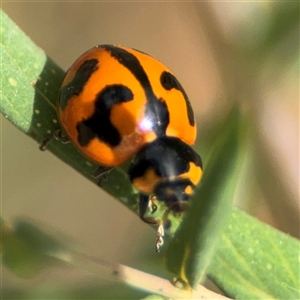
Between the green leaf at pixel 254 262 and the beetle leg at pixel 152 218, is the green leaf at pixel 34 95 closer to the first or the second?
the beetle leg at pixel 152 218

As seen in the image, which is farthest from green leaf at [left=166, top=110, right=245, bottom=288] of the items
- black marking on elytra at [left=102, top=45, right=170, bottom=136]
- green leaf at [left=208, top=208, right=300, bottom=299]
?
black marking on elytra at [left=102, top=45, right=170, bottom=136]

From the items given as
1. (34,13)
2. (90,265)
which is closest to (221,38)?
(34,13)

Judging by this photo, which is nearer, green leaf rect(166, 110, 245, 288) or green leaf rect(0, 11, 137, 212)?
green leaf rect(166, 110, 245, 288)

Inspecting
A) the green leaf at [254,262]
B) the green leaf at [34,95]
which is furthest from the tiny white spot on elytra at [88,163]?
the green leaf at [254,262]

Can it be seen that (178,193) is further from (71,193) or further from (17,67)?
(71,193)

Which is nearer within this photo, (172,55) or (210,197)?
(210,197)

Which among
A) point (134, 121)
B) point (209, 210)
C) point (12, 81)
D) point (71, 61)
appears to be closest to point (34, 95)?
point (12, 81)

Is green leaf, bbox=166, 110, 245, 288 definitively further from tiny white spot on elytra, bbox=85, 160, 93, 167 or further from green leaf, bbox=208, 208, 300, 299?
tiny white spot on elytra, bbox=85, 160, 93, 167
